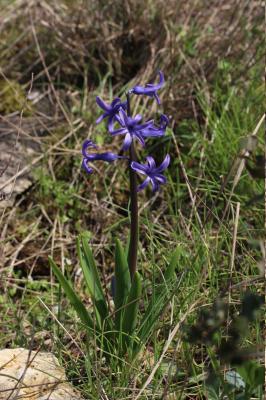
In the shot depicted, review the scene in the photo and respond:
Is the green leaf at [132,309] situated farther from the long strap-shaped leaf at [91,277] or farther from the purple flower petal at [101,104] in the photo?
the purple flower petal at [101,104]

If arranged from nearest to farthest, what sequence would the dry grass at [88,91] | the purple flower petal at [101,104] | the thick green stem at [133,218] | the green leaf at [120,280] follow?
the purple flower petal at [101,104] → the thick green stem at [133,218] → the green leaf at [120,280] → the dry grass at [88,91]

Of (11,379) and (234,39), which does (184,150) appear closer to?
(234,39)

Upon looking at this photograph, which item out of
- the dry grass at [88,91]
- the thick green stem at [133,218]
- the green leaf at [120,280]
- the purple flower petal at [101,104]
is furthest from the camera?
the dry grass at [88,91]

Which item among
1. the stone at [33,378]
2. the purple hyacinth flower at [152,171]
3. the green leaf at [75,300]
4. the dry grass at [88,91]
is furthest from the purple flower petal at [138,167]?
the dry grass at [88,91]

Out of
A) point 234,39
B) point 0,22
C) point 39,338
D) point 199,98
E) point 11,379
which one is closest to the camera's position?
point 11,379

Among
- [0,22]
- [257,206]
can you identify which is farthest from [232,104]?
[0,22]

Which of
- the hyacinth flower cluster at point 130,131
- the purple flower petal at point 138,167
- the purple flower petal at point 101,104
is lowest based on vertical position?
the purple flower petal at point 138,167

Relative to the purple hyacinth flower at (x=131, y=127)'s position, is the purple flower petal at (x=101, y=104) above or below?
above

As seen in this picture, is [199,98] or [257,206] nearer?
[257,206]
